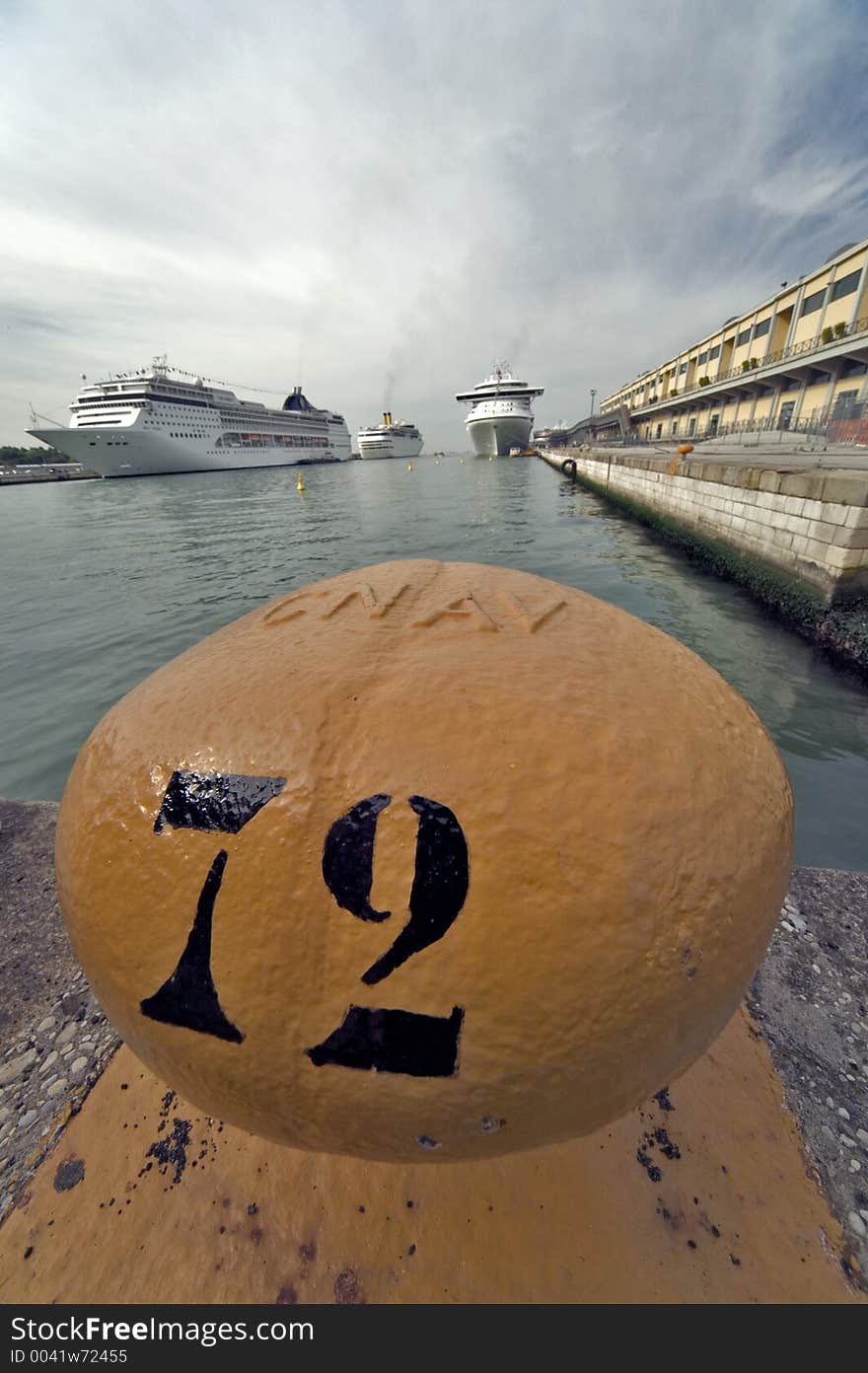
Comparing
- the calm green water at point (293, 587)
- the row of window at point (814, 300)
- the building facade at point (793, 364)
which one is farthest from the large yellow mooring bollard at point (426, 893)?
the row of window at point (814, 300)

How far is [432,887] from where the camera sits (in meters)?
0.96

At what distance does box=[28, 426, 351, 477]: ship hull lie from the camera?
47219 mm

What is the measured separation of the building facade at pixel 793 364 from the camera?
77.8ft

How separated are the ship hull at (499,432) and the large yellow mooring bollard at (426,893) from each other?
69246 mm

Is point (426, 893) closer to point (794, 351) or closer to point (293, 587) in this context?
point (293, 587)

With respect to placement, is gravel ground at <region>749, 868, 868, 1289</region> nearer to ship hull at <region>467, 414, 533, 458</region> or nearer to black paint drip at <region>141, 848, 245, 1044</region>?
black paint drip at <region>141, 848, 245, 1044</region>

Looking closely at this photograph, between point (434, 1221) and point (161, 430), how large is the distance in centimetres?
6003

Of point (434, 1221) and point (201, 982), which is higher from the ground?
point (201, 982)

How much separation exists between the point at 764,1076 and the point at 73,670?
8826 millimetres

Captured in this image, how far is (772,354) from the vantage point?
105 ft

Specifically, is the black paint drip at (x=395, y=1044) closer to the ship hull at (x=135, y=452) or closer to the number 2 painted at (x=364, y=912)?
the number 2 painted at (x=364, y=912)

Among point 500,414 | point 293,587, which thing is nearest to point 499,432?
point 500,414

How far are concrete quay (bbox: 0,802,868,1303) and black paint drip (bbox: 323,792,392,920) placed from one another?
1031 millimetres
